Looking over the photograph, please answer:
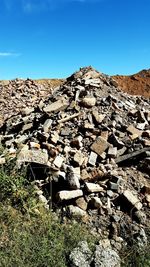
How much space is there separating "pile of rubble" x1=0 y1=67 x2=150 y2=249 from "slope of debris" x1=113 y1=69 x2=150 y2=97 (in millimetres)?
9987

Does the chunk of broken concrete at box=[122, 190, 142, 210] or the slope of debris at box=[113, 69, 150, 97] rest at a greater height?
the slope of debris at box=[113, 69, 150, 97]

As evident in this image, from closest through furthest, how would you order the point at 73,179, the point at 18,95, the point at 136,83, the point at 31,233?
the point at 31,233, the point at 73,179, the point at 18,95, the point at 136,83

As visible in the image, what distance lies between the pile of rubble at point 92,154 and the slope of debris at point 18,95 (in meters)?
3.02

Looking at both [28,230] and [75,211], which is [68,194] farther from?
[28,230]

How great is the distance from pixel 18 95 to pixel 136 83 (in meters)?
8.09

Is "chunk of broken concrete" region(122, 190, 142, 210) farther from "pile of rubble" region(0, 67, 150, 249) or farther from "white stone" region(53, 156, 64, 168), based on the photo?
"white stone" region(53, 156, 64, 168)

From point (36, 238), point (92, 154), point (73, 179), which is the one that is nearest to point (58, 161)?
point (73, 179)

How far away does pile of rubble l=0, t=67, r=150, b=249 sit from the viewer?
6785 millimetres

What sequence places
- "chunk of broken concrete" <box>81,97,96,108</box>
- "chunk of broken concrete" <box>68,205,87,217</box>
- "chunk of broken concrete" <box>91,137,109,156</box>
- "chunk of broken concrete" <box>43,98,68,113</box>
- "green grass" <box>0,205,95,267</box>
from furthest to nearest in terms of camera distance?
1. "chunk of broken concrete" <box>43,98,68,113</box>
2. "chunk of broken concrete" <box>81,97,96,108</box>
3. "chunk of broken concrete" <box>91,137,109,156</box>
4. "chunk of broken concrete" <box>68,205,87,217</box>
5. "green grass" <box>0,205,95,267</box>

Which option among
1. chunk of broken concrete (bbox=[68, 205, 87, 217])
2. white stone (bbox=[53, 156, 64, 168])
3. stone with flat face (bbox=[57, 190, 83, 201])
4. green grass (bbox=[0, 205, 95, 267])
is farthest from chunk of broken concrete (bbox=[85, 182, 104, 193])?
green grass (bbox=[0, 205, 95, 267])

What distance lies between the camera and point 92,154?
7.71m

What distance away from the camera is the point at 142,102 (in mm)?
10531

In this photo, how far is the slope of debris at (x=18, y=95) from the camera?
43.0 ft

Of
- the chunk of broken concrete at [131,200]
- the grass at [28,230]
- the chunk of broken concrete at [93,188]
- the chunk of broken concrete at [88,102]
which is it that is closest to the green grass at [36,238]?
the grass at [28,230]
